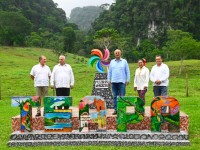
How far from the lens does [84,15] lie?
166 meters

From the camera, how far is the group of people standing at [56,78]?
907 centimetres

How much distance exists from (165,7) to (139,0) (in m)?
5.85

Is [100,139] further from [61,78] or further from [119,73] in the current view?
[61,78]

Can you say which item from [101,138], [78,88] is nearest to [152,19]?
[78,88]

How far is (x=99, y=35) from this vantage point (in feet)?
182

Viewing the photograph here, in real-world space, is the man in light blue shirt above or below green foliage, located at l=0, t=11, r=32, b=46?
below

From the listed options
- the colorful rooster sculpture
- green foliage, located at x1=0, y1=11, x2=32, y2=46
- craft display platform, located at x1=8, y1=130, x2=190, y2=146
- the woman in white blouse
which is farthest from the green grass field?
green foliage, located at x1=0, y1=11, x2=32, y2=46

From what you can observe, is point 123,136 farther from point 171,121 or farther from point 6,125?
point 6,125

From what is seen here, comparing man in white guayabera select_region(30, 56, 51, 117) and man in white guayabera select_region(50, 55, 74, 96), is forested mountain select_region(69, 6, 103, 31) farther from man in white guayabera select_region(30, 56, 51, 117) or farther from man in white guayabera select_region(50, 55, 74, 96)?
man in white guayabera select_region(50, 55, 74, 96)

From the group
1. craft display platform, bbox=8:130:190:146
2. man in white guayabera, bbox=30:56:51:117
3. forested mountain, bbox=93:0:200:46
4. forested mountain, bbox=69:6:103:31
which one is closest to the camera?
craft display platform, bbox=8:130:190:146

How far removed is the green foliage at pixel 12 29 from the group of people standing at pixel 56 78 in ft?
158

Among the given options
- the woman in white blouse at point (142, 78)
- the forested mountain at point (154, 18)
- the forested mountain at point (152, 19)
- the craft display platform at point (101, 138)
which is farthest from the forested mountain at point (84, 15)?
the craft display platform at point (101, 138)

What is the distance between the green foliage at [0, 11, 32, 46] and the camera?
56.7 m

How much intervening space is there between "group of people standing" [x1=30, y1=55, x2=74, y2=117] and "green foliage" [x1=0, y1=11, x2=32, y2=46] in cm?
4822
